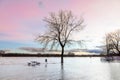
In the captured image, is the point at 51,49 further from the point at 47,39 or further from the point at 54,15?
the point at 54,15

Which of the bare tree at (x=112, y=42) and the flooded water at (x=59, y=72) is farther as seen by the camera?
the bare tree at (x=112, y=42)

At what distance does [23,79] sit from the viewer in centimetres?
2178

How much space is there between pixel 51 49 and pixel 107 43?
5110cm

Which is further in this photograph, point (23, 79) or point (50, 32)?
point (50, 32)

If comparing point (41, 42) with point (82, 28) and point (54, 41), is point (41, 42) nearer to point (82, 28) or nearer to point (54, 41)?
point (54, 41)

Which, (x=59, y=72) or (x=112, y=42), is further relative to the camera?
(x=112, y=42)

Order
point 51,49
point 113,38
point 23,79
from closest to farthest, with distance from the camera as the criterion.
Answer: point 23,79 → point 51,49 → point 113,38

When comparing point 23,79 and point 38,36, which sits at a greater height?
point 38,36

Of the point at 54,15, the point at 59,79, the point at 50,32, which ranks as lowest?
the point at 59,79

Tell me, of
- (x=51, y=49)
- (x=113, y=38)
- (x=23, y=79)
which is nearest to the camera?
(x=23, y=79)

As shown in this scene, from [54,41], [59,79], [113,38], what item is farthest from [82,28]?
[113,38]

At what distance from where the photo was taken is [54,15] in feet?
173

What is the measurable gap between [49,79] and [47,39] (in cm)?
3003

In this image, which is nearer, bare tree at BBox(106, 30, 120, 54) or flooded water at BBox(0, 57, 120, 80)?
flooded water at BBox(0, 57, 120, 80)
